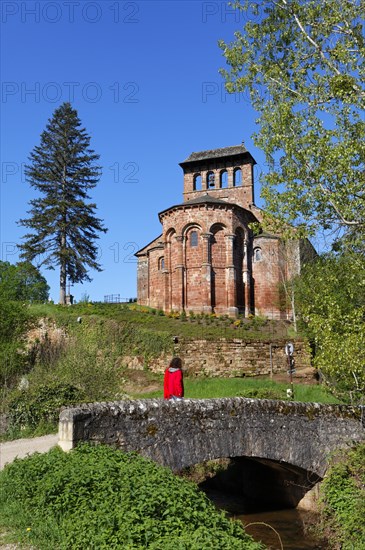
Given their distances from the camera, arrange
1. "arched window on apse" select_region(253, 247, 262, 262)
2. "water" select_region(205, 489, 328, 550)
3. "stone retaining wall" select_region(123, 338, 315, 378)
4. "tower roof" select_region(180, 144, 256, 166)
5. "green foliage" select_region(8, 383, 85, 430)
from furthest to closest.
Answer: "tower roof" select_region(180, 144, 256, 166) → "arched window on apse" select_region(253, 247, 262, 262) → "stone retaining wall" select_region(123, 338, 315, 378) → "green foliage" select_region(8, 383, 85, 430) → "water" select_region(205, 489, 328, 550)

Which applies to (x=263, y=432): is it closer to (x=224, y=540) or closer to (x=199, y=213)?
(x=224, y=540)

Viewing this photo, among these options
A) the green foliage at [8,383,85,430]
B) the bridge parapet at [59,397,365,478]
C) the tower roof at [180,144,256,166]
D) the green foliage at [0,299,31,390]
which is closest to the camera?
the bridge parapet at [59,397,365,478]

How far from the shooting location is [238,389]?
19.0m

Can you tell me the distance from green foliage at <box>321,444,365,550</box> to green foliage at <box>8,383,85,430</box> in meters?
7.06

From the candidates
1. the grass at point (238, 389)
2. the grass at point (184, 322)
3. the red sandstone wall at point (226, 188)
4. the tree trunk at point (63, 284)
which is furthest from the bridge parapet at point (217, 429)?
the red sandstone wall at point (226, 188)

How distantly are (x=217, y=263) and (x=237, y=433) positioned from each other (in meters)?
23.3

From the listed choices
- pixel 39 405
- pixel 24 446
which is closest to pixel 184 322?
pixel 39 405

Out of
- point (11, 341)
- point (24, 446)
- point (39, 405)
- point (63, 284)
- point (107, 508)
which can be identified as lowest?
point (24, 446)

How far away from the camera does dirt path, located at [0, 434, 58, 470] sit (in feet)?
33.2

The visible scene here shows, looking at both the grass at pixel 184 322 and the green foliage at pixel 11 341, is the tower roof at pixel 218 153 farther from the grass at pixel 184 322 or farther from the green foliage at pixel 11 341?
the green foliage at pixel 11 341

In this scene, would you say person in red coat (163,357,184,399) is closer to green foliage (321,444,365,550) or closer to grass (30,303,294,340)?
green foliage (321,444,365,550)

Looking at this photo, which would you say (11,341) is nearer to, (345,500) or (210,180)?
(345,500)

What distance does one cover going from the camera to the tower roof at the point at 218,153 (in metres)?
40.7

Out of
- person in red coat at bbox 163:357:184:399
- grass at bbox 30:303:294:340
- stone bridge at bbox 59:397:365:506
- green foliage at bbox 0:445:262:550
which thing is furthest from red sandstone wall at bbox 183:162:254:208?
green foliage at bbox 0:445:262:550
